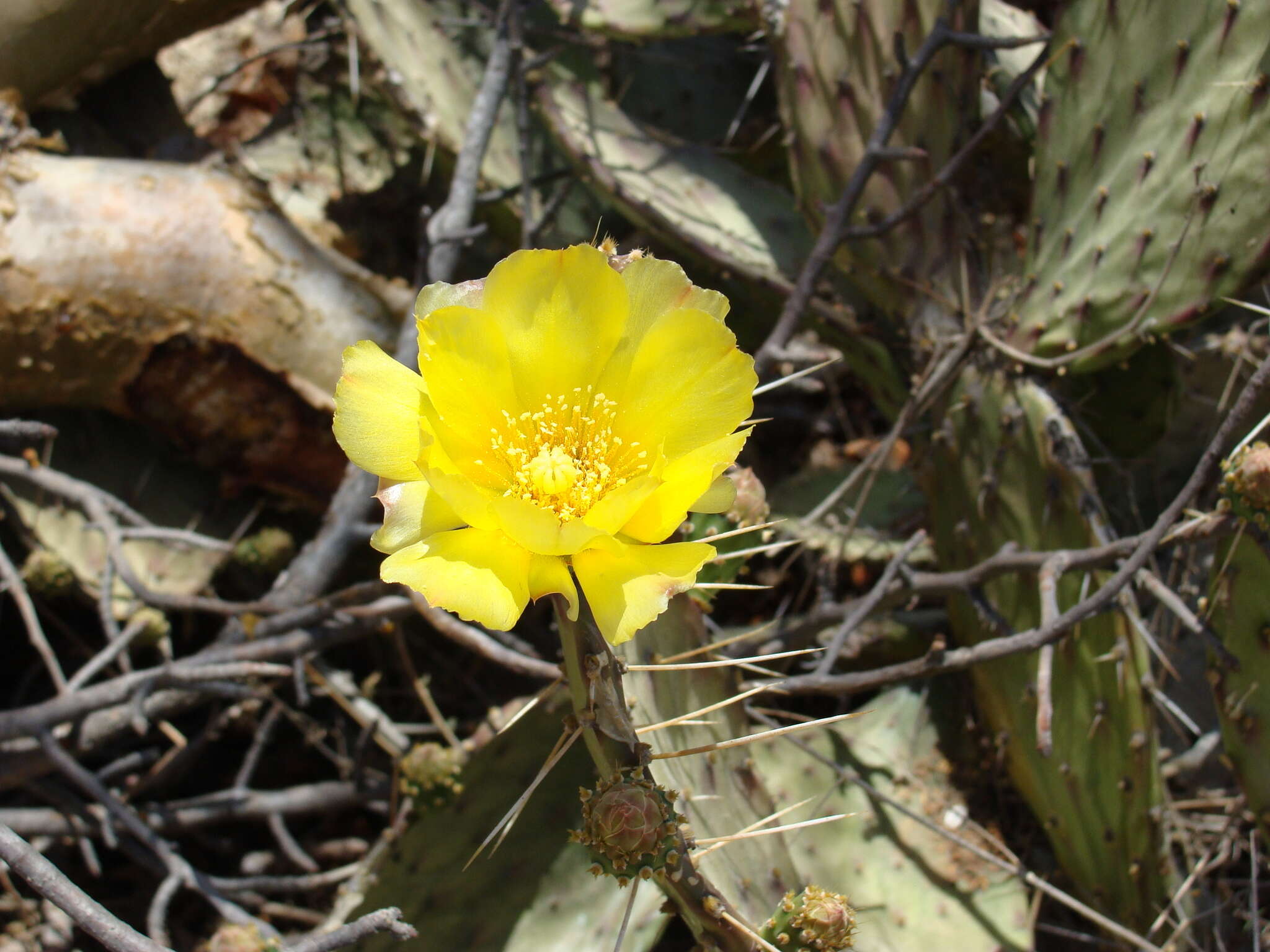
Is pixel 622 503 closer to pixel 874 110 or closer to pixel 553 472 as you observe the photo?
pixel 553 472

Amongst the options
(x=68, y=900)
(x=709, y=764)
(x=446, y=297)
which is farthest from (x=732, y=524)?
(x=68, y=900)

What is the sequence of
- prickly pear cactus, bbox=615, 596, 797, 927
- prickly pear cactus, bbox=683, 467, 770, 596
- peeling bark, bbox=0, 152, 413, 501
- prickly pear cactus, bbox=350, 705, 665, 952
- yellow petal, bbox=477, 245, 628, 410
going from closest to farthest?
1. yellow petal, bbox=477, 245, 628, 410
2. prickly pear cactus, bbox=615, 596, 797, 927
3. prickly pear cactus, bbox=683, 467, 770, 596
4. prickly pear cactus, bbox=350, 705, 665, 952
5. peeling bark, bbox=0, 152, 413, 501

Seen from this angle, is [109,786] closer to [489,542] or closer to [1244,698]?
[489,542]

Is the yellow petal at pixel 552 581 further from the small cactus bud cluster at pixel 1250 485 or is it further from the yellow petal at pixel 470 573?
the small cactus bud cluster at pixel 1250 485

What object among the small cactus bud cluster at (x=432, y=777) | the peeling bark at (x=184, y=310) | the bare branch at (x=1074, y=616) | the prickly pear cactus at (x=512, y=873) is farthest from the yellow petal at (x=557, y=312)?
the peeling bark at (x=184, y=310)

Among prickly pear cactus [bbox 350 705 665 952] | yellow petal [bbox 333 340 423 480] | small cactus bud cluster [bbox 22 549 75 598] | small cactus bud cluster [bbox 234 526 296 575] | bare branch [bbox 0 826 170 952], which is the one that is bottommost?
prickly pear cactus [bbox 350 705 665 952]

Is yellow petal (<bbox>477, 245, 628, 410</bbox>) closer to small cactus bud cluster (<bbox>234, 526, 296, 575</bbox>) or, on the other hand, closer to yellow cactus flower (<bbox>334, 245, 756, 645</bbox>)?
yellow cactus flower (<bbox>334, 245, 756, 645</bbox>)

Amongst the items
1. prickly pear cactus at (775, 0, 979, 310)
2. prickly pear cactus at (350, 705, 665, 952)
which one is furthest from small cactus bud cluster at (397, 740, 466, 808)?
prickly pear cactus at (775, 0, 979, 310)
